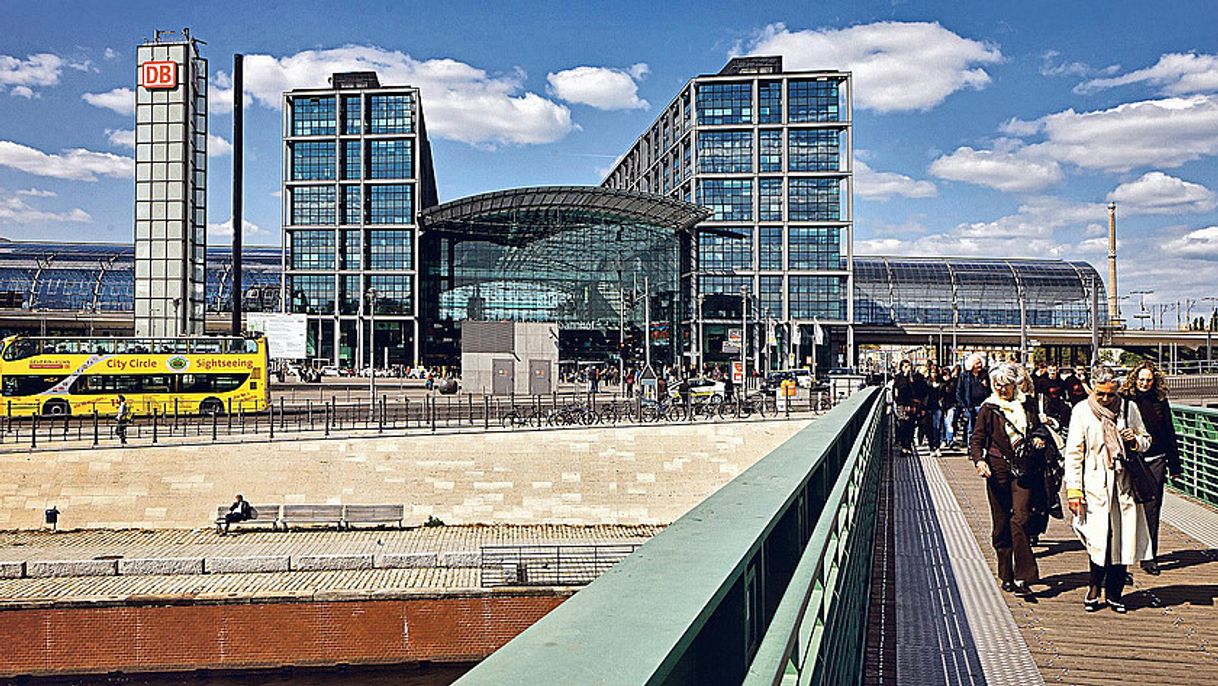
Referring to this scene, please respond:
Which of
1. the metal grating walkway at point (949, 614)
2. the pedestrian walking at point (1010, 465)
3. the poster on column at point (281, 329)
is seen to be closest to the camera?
the metal grating walkway at point (949, 614)

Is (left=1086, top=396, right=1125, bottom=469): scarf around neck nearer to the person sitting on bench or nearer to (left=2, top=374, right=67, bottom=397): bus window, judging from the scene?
the person sitting on bench

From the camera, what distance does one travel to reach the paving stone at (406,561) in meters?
26.4

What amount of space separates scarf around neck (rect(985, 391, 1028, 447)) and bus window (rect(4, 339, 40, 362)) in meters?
40.7

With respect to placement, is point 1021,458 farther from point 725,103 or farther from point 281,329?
point 725,103

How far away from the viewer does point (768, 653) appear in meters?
1.88

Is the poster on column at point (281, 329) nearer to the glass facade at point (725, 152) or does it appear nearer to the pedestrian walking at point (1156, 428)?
the glass facade at point (725, 152)

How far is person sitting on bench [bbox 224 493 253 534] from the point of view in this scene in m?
33.3

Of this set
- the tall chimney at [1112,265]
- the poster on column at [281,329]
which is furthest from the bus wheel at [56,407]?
the tall chimney at [1112,265]

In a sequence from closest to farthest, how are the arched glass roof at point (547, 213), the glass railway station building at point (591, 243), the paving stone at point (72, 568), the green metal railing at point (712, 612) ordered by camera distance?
1. the green metal railing at point (712, 612)
2. the paving stone at point (72, 568)
3. the arched glass roof at point (547, 213)
4. the glass railway station building at point (591, 243)

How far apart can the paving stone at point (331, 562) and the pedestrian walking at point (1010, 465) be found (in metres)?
21.2

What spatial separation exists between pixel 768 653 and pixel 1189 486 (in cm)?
1429

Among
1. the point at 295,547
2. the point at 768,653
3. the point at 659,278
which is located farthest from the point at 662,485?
the point at 659,278

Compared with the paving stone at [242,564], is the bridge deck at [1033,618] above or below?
above

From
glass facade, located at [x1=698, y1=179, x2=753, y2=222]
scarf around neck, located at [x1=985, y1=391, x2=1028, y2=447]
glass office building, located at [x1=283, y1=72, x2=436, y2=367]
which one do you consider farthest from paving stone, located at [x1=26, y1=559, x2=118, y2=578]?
glass facade, located at [x1=698, y1=179, x2=753, y2=222]
